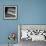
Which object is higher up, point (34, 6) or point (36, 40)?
point (34, 6)

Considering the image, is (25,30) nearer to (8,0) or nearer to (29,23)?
(29,23)

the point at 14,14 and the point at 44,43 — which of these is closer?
the point at 44,43

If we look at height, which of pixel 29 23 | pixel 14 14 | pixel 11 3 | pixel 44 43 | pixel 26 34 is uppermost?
pixel 11 3

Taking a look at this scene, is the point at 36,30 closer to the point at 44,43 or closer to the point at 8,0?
the point at 44,43

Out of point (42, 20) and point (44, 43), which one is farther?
point (42, 20)

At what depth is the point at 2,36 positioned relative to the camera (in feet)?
14.7

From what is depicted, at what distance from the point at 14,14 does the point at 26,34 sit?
0.78 metres

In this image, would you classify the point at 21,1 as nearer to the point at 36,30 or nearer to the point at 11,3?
the point at 11,3

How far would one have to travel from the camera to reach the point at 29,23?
14.8 feet

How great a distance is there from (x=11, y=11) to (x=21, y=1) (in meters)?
0.48

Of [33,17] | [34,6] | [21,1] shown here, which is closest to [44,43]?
[33,17]

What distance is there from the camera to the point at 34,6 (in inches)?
177

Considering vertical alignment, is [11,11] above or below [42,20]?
above

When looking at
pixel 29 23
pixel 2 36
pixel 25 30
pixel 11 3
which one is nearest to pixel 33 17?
pixel 29 23
